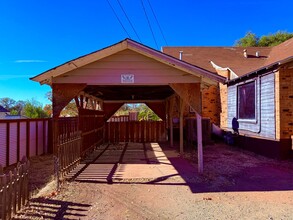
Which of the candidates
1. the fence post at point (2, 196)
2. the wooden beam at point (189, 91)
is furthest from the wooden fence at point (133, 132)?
the fence post at point (2, 196)

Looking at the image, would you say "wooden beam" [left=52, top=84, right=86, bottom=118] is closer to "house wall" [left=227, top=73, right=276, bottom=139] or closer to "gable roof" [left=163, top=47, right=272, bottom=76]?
"house wall" [left=227, top=73, right=276, bottom=139]

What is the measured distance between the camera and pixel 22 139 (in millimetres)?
9141

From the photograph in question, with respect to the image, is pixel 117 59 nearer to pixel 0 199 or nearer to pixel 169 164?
pixel 169 164

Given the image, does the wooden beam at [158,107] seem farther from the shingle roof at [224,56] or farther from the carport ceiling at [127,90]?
the shingle roof at [224,56]

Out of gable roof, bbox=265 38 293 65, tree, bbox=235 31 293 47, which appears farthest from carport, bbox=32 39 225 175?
tree, bbox=235 31 293 47

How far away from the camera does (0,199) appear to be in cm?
361

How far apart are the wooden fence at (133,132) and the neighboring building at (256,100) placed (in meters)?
3.16

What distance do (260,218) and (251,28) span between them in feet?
115

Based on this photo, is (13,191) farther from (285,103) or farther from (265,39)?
(265,39)

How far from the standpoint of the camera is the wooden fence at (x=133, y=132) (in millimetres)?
15672

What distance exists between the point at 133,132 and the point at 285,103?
28.5 feet

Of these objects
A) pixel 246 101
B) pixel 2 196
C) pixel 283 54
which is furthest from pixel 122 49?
pixel 283 54

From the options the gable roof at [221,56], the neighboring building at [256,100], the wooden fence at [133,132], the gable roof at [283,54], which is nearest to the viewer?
the neighboring building at [256,100]

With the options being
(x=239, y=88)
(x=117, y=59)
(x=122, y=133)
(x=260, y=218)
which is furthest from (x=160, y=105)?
(x=260, y=218)
